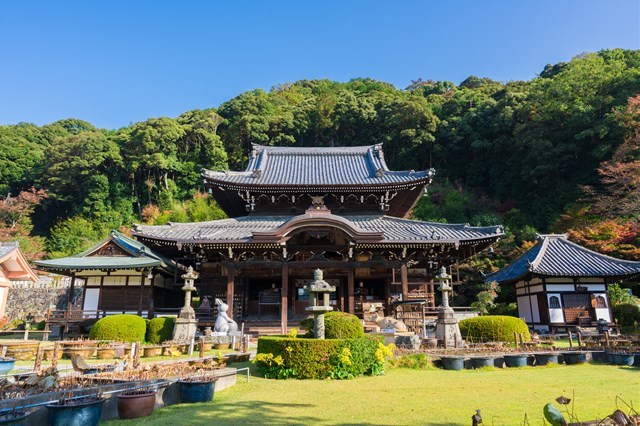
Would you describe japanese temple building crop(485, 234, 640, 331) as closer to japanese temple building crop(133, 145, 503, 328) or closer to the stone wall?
japanese temple building crop(133, 145, 503, 328)

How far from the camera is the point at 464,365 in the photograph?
11.7 meters

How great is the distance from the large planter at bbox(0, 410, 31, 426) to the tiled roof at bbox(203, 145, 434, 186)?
16.9m

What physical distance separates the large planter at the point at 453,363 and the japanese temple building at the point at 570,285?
1163 cm

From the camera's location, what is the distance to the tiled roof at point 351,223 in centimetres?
1816

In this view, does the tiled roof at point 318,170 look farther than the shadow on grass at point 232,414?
Yes

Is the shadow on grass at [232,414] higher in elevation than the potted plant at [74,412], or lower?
lower

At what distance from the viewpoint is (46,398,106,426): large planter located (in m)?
5.25

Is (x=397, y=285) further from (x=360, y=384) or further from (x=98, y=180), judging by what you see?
(x=98, y=180)

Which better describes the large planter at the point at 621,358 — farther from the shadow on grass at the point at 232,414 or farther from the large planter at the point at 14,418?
the large planter at the point at 14,418

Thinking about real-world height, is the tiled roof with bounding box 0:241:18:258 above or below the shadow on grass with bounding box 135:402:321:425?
above

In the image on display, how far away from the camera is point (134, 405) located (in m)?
6.30

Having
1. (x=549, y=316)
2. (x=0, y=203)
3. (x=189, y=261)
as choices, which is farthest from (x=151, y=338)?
(x=0, y=203)

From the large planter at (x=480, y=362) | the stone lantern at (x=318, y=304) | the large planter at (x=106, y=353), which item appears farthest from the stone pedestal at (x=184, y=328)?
the large planter at (x=480, y=362)

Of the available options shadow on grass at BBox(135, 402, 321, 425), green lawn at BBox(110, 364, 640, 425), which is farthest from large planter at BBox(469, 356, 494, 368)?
shadow on grass at BBox(135, 402, 321, 425)
